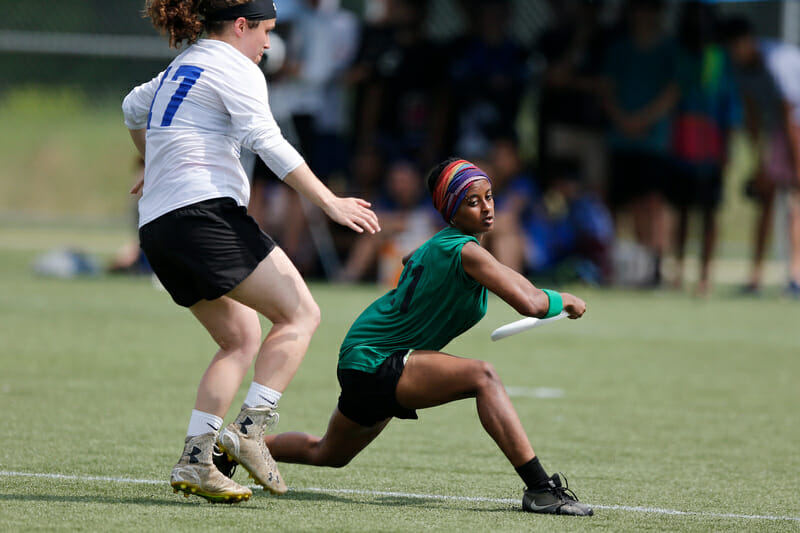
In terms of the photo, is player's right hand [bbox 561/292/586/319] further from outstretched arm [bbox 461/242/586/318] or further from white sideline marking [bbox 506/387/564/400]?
white sideline marking [bbox 506/387/564/400]

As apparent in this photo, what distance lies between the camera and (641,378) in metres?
8.59

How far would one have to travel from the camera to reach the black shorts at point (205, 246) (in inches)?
179

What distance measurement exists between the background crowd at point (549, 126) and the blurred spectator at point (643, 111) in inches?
0.7

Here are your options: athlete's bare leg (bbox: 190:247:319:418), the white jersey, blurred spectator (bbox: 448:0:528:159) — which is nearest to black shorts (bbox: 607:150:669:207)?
blurred spectator (bbox: 448:0:528:159)

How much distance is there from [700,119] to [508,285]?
416 inches

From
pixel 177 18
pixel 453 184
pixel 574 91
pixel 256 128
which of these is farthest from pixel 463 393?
pixel 574 91

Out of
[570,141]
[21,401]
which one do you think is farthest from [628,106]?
[21,401]

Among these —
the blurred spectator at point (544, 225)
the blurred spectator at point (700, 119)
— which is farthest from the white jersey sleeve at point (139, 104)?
the blurred spectator at point (700, 119)

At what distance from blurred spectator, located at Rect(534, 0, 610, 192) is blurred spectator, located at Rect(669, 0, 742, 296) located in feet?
3.11

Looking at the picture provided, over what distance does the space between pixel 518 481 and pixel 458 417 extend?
179 cm

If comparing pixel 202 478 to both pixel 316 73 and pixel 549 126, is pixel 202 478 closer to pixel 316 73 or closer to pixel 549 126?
pixel 316 73

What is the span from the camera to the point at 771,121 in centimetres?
1434

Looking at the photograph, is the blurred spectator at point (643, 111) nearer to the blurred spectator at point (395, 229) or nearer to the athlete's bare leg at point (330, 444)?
the blurred spectator at point (395, 229)

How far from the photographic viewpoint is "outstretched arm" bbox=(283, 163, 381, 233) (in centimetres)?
445
